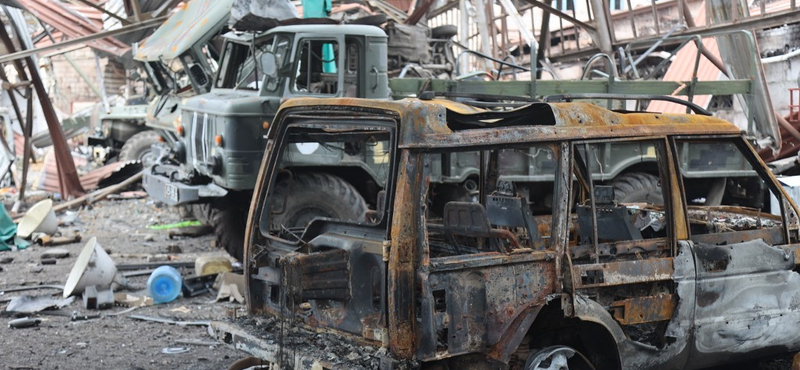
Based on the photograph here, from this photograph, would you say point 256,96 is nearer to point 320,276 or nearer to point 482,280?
point 320,276

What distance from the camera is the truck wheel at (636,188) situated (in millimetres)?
9266

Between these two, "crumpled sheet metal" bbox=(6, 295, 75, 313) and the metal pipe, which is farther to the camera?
the metal pipe

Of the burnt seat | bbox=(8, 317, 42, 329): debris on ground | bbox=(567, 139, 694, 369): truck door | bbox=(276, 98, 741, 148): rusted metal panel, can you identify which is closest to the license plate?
bbox=(8, 317, 42, 329): debris on ground

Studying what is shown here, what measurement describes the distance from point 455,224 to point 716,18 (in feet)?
26.8

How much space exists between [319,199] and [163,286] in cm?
158

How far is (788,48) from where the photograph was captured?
15.6 metres

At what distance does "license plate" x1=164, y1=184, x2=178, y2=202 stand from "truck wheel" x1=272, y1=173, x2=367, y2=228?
108 cm

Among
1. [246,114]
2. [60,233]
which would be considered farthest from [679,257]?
[60,233]

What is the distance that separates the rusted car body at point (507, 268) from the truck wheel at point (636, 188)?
13.0ft

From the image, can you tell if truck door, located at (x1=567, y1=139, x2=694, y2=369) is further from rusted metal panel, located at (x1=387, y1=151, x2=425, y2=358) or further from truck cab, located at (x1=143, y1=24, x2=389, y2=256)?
truck cab, located at (x1=143, y1=24, x2=389, y2=256)

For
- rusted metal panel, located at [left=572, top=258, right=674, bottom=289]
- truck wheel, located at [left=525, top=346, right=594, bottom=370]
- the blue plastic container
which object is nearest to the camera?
truck wheel, located at [left=525, top=346, right=594, bottom=370]

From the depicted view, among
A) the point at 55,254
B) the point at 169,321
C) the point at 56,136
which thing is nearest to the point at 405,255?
the point at 169,321

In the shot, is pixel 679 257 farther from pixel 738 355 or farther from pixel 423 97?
pixel 423 97

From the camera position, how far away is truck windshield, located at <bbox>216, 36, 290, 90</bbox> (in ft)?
28.3
